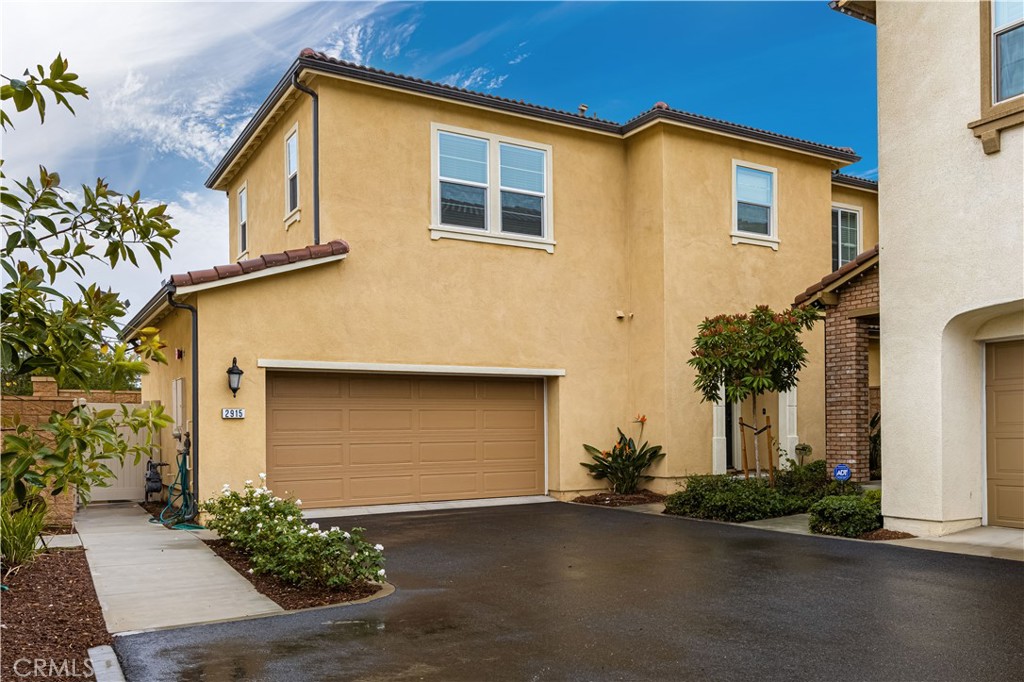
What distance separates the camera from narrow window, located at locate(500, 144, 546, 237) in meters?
15.3

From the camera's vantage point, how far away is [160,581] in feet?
26.9

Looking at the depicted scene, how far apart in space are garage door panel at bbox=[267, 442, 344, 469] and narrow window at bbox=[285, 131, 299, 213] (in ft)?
14.4

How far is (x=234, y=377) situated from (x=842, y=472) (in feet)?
30.5

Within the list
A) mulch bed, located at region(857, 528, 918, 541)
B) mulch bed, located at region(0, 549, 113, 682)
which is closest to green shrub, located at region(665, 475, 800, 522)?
mulch bed, located at region(857, 528, 918, 541)

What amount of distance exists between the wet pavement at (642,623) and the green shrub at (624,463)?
513 centimetres

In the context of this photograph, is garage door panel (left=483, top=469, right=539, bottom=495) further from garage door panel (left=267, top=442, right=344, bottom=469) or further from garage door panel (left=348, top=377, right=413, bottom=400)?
garage door panel (left=267, top=442, right=344, bottom=469)

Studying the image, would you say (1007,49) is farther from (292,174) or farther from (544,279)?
(292,174)

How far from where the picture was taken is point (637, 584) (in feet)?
26.8

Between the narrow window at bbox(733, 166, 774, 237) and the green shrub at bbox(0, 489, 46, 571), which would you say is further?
the narrow window at bbox(733, 166, 774, 237)

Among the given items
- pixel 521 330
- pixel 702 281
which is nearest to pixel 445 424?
pixel 521 330

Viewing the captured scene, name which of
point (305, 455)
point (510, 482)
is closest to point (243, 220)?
point (305, 455)

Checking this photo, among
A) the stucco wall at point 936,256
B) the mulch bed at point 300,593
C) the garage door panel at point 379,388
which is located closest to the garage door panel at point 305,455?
the garage door panel at point 379,388

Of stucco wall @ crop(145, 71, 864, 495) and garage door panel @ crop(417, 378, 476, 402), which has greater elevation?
stucco wall @ crop(145, 71, 864, 495)

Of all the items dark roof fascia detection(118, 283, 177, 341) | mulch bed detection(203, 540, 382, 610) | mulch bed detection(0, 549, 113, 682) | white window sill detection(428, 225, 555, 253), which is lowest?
mulch bed detection(203, 540, 382, 610)
